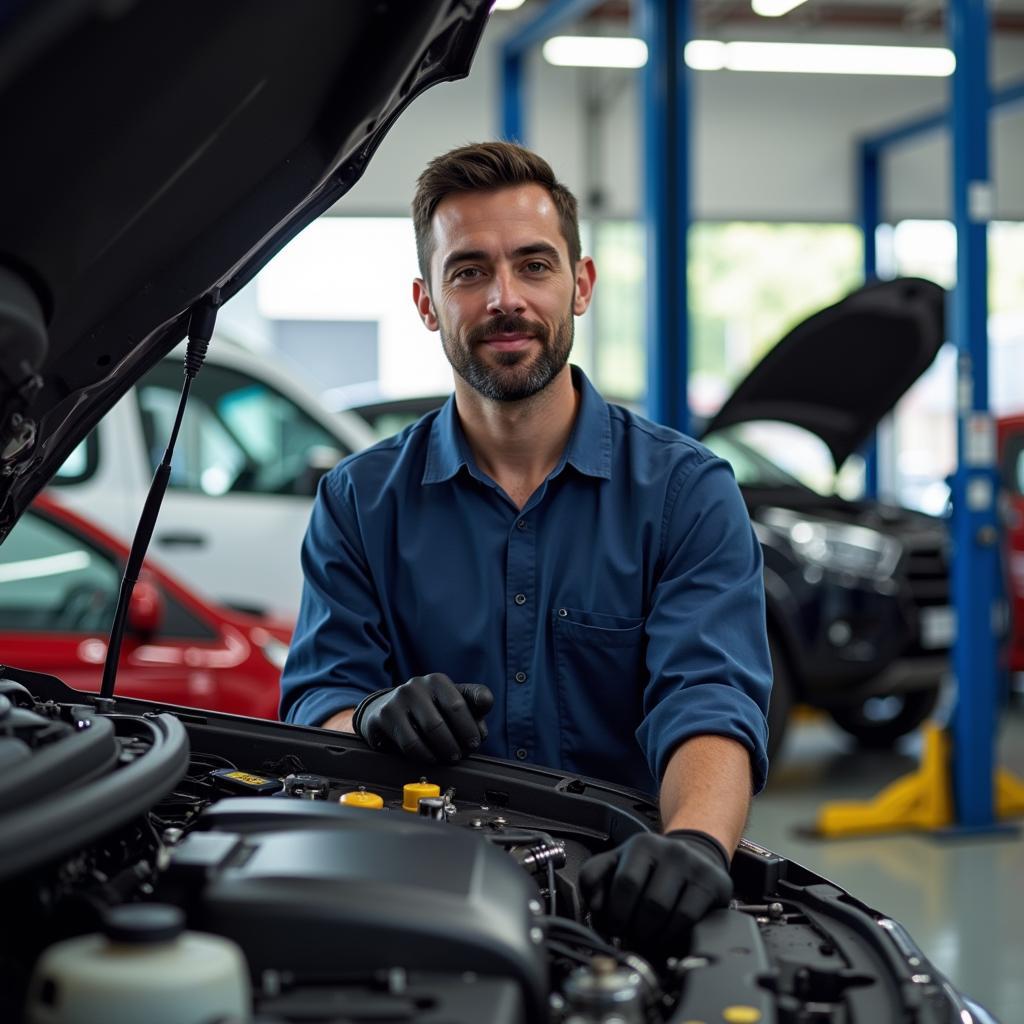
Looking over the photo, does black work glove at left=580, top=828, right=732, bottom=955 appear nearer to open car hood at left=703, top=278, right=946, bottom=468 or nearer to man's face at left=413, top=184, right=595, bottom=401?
man's face at left=413, top=184, right=595, bottom=401

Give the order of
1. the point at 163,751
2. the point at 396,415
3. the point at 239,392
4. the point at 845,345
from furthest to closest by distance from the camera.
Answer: the point at 396,415
the point at 239,392
the point at 845,345
the point at 163,751

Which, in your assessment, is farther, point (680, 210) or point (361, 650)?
point (680, 210)

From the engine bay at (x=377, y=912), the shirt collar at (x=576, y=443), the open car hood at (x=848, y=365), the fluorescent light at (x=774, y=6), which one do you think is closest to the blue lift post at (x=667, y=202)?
the open car hood at (x=848, y=365)

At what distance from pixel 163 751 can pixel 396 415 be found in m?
5.10

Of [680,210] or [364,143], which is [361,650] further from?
[680,210]

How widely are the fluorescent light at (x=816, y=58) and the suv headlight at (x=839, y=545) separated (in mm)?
4927

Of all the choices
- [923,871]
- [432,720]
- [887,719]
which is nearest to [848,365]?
[923,871]

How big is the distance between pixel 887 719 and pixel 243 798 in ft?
17.7

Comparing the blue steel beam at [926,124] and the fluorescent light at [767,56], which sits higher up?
the fluorescent light at [767,56]

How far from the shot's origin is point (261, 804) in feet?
4.24

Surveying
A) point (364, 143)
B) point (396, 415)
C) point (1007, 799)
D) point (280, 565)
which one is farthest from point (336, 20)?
point (396, 415)

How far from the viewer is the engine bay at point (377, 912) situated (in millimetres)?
1005

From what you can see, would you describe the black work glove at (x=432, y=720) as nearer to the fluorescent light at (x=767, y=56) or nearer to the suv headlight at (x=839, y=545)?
the suv headlight at (x=839, y=545)

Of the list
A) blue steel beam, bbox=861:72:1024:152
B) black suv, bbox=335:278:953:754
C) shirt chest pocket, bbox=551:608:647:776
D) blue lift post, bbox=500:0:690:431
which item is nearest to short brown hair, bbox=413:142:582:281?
shirt chest pocket, bbox=551:608:647:776
